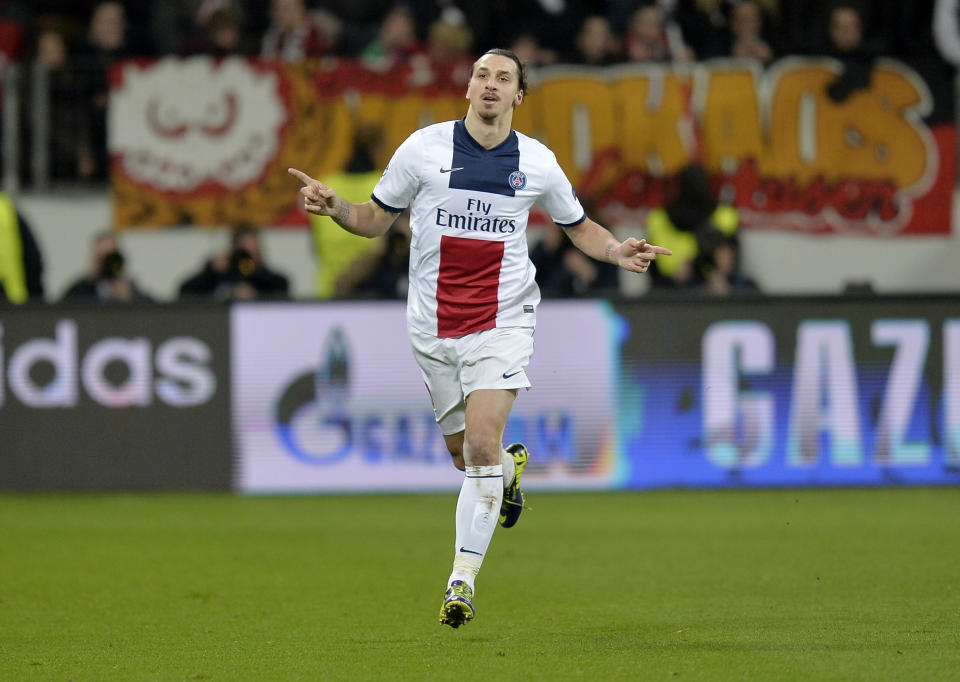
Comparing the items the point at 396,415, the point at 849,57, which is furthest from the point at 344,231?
the point at 849,57

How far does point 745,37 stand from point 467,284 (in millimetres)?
9777

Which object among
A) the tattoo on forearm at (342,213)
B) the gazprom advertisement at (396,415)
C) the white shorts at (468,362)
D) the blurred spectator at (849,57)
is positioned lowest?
the gazprom advertisement at (396,415)

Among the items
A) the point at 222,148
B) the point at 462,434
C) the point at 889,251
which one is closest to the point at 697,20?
the point at 889,251

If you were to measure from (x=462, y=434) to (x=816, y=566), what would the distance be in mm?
2209

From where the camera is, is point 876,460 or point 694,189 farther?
point 694,189

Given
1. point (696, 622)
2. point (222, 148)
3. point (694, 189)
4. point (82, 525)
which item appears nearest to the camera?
point (696, 622)

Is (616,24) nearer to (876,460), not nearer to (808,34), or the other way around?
(808,34)

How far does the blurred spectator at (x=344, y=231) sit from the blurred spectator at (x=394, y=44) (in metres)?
1.93

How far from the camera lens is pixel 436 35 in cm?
1588

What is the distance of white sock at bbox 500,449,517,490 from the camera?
747cm

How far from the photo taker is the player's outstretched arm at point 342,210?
6.73m

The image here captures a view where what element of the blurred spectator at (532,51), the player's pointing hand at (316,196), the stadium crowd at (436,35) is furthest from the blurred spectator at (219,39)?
the player's pointing hand at (316,196)

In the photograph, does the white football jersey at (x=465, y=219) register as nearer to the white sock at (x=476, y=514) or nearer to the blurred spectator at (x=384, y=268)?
the white sock at (x=476, y=514)

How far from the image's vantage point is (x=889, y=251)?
16.2 metres
